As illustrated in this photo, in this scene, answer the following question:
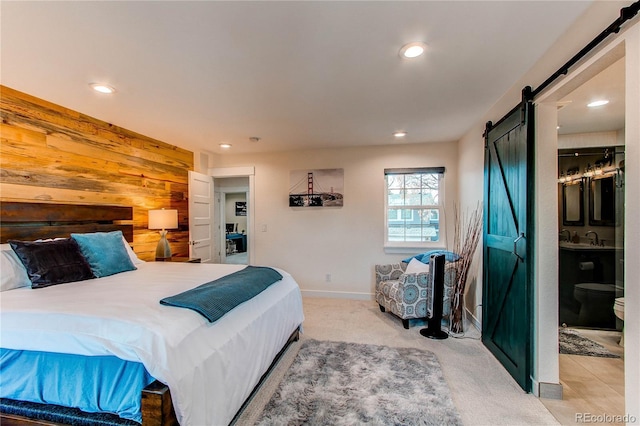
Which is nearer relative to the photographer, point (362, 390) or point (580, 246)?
point (362, 390)

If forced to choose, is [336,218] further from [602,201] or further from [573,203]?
[602,201]

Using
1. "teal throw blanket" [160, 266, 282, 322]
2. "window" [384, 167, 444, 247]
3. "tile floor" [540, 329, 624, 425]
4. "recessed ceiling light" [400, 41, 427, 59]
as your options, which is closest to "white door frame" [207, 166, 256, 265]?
"window" [384, 167, 444, 247]

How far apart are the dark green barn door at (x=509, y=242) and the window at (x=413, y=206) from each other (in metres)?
1.48

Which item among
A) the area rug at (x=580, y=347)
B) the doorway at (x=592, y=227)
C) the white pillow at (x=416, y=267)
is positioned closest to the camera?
the area rug at (x=580, y=347)

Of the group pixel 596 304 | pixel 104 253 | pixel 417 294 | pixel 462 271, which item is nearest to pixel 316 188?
pixel 417 294

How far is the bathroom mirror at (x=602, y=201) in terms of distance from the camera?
10.5ft

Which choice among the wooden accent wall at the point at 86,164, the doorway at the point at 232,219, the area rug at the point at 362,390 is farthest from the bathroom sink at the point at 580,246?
the wooden accent wall at the point at 86,164

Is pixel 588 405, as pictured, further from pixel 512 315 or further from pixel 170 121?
pixel 170 121

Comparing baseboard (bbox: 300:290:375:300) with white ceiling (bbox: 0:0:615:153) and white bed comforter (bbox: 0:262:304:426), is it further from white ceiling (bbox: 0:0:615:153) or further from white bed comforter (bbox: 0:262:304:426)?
white ceiling (bbox: 0:0:615:153)

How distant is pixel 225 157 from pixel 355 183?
91.2 inches

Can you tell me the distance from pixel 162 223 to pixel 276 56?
2.66m

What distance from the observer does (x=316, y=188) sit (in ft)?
15.0

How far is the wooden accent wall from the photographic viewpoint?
2469 mm

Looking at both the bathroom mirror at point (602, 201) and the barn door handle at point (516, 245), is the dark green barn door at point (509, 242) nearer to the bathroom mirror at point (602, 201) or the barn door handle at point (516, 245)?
the barn door handle at point (516, 245)
